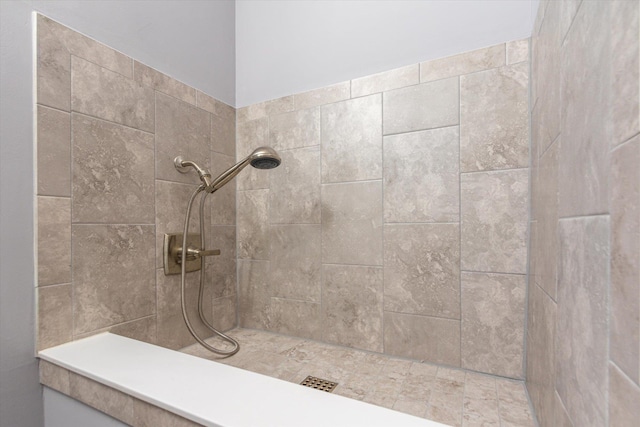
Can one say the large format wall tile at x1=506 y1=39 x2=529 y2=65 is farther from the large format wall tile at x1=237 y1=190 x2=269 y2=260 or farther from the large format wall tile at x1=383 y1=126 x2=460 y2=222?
the large format wall tile at x1=237 y1=190 x2=269 y2=260

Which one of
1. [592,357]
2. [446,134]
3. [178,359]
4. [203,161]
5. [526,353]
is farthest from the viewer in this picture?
[203,161]

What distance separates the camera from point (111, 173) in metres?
0.98

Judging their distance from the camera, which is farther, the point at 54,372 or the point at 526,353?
the point at 526,353

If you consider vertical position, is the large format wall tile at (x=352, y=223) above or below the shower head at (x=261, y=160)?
below

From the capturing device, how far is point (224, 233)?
4.62ft

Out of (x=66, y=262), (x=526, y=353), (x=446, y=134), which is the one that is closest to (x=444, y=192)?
(x=446, y=134)

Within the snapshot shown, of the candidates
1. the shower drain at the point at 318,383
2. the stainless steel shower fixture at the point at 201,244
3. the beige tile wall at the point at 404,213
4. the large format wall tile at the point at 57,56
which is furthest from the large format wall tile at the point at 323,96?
the shower drain at the point at 318,383

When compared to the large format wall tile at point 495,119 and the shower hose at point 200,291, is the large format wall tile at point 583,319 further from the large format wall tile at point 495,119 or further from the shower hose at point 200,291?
the shower hose at point 200,291

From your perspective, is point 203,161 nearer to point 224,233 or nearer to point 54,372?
point 224,233

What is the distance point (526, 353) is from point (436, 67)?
3.41 feet

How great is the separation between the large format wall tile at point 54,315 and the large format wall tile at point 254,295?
2.28 feet

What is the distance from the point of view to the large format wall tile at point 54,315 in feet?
2.70

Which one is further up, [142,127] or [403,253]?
[142,127]

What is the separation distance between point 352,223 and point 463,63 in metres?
0.72
